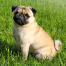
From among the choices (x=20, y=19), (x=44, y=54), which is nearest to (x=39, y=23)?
(x=44, y=54)

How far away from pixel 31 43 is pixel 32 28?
1.24 ft

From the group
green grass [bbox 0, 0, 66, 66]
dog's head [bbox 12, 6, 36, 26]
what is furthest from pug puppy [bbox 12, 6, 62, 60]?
green grass [bbox 0, 0, 66, 66]

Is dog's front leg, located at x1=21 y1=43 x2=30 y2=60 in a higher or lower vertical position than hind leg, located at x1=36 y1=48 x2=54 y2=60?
higher

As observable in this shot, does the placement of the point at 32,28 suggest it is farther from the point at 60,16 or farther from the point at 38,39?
the point at 60,16

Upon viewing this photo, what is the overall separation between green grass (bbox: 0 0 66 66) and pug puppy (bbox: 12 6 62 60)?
0.18 metres

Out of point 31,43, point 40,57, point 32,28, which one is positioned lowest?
point 40,57

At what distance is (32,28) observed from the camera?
501 centimetres

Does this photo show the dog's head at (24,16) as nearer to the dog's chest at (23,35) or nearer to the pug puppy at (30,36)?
the pug puppy at (30,36)

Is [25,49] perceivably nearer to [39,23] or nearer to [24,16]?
[24,16]

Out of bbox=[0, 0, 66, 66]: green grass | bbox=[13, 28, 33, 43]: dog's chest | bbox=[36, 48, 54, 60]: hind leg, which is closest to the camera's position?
bbox=[0, 0, 66, 66]: green grass

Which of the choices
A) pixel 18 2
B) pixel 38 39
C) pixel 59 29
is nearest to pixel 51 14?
pixel 59 29

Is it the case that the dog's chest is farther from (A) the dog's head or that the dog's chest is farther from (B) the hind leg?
(B) the hind leg

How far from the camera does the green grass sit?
15.1 feet

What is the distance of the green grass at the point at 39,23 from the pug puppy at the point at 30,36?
18 centimetres
